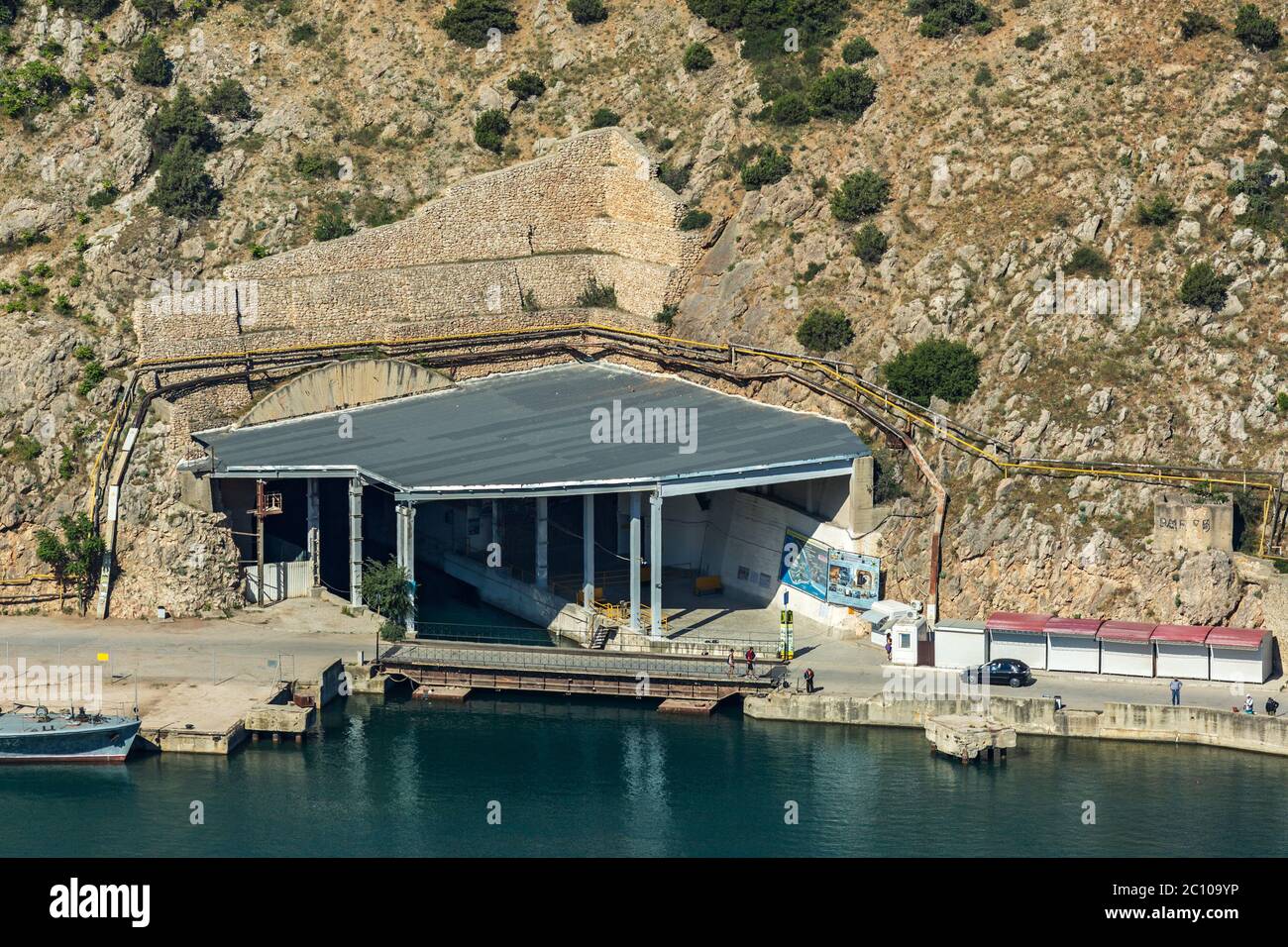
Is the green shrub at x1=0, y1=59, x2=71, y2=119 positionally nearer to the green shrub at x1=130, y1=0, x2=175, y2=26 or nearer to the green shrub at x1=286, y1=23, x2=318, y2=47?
the green shrub at x1=130, y1=0, x2=175, y2=26

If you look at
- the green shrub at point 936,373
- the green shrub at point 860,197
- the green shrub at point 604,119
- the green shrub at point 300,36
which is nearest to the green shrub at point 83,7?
the green shrub at point 300,36

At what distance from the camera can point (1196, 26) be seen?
115938 mm

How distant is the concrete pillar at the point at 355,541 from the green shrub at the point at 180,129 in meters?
30.5

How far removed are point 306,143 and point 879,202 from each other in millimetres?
33323

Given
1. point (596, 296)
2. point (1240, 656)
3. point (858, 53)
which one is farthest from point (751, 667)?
point (858, 53)

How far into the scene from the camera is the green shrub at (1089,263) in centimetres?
10631

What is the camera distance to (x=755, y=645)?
9606 cm

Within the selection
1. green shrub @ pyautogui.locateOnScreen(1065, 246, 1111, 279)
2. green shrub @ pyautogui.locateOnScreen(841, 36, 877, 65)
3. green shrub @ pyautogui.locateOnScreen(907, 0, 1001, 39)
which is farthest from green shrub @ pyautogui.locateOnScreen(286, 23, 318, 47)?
green shrub @ pyautogui.locateOnScreen(1065, 246, 1111, 279)

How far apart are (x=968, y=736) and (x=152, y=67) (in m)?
66.2

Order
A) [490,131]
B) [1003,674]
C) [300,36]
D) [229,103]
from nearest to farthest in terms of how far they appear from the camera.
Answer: [1003,674]
[229,103]
[490,131]
[300,36]

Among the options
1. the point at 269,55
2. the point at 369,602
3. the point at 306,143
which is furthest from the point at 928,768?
the point at 269,55

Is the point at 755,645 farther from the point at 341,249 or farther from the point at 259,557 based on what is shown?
the point at 341,249

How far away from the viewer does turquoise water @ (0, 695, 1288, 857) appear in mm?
76875

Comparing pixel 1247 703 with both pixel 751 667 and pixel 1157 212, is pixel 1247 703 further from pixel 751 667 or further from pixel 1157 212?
pixel 1157 212
